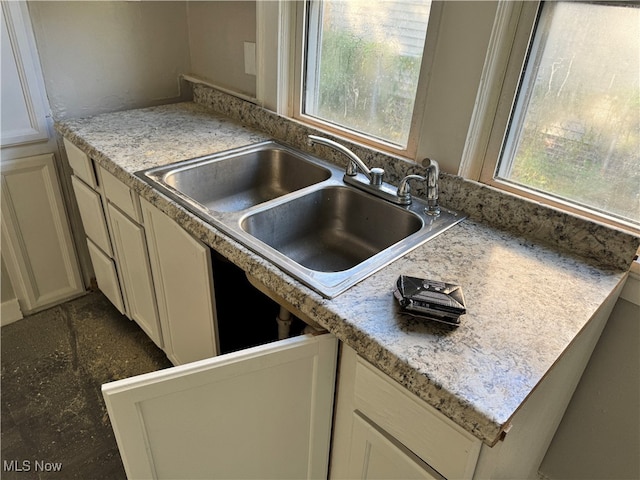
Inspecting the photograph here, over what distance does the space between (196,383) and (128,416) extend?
0.12m

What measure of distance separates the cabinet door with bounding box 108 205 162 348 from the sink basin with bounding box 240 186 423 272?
525mm

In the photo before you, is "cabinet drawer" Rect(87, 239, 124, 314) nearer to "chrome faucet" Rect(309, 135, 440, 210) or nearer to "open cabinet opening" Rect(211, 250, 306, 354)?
"open cabinet opening" Rect(211, 250, 306, 354)

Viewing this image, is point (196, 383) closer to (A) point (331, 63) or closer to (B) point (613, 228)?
(B) point (613, 228)

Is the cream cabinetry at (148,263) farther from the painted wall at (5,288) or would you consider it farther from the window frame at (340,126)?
the window frame at (340,126)

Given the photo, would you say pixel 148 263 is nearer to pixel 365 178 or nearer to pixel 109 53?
pixel 365 178

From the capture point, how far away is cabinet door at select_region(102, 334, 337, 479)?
822mm

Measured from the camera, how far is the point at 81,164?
1740 millimetres

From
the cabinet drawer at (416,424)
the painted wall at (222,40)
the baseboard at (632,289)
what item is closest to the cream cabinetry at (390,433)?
the cabinet drawer at (416,424)

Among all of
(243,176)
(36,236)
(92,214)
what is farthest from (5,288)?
(243,176)

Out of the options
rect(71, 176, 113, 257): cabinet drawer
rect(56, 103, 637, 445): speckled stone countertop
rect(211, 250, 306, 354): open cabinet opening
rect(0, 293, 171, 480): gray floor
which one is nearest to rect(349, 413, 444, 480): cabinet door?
rect(56, 103, 637, 445): speckled stone countertop

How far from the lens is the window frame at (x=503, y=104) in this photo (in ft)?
3.61

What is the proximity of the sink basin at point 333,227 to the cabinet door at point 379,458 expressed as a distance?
1.66 feet

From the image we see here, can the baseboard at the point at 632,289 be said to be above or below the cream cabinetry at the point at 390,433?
above

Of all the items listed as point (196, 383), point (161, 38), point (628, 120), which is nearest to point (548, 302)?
point (628, 120)
